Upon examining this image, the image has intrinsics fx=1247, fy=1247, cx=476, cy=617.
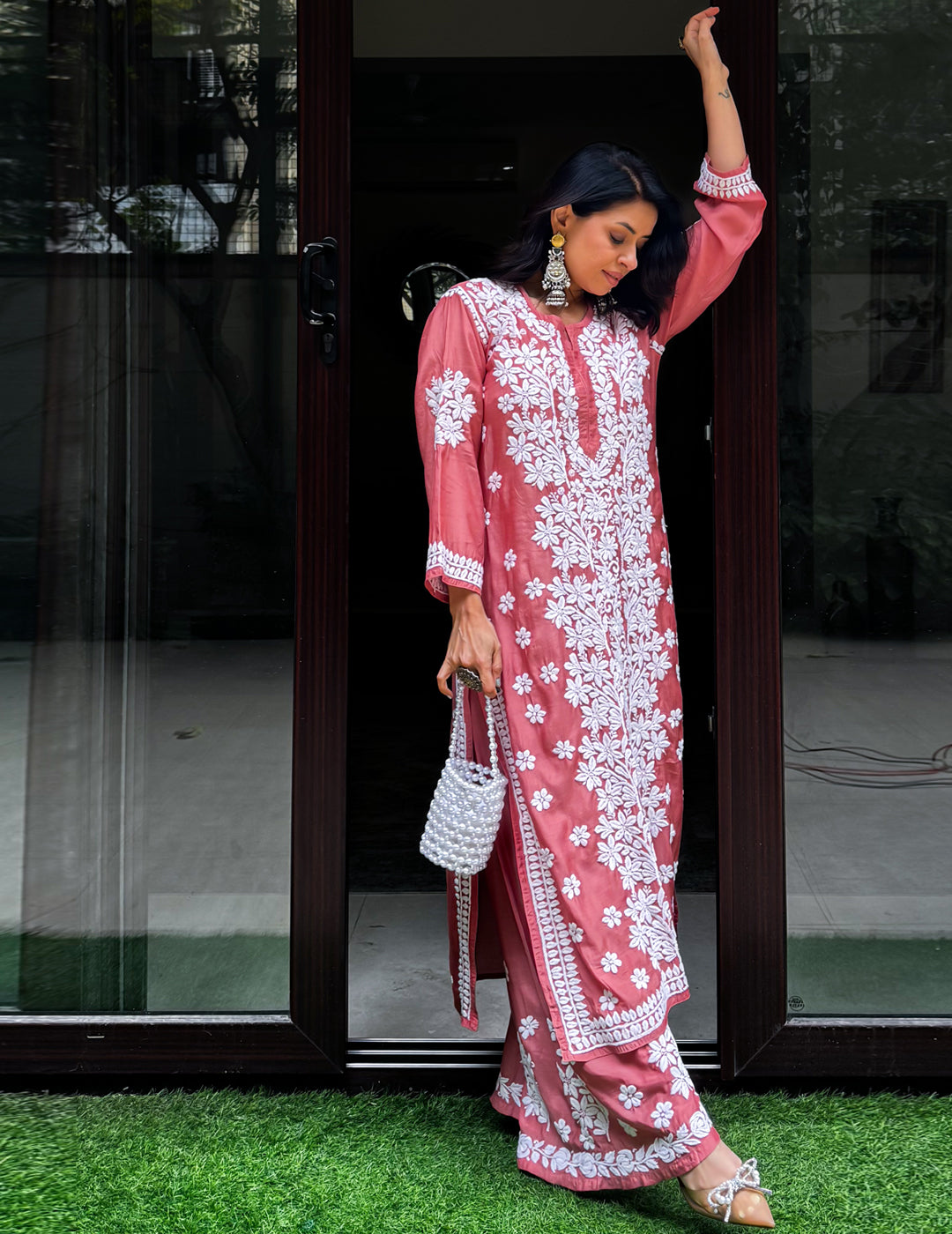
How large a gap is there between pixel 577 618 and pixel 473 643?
17cm

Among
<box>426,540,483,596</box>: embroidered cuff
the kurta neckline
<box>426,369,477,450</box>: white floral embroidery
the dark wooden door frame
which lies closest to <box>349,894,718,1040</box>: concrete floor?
the dark wooden door frame

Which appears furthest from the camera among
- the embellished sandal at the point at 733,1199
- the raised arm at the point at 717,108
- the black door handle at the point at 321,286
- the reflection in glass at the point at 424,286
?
the reflection in glass at the point at 424,286

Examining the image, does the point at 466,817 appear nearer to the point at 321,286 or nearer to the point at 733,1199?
the point at 733,1199

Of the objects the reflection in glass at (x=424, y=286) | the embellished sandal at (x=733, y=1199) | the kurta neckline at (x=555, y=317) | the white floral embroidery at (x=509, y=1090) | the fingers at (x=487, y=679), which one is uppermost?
the reflection in glass at (x=424, y=286)

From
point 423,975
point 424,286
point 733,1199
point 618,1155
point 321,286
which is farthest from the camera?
point 424,286

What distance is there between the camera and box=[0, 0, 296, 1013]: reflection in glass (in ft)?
6.81

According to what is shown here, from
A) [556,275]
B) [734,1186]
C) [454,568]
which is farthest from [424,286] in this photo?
[734,1186]

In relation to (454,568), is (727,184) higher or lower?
higher

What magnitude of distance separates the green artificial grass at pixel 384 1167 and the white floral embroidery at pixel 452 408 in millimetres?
1061

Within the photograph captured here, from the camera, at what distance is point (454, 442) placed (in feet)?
5.74

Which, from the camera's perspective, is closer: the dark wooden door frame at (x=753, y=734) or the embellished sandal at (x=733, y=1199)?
the embellished sandal at (x=733, y=1199)

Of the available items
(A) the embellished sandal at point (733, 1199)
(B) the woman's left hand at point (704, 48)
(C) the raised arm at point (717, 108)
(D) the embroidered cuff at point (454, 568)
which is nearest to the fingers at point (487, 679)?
(D) the embroidered cuff at point (454, 568)

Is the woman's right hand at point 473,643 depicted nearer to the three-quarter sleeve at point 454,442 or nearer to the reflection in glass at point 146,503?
the three-quarter sleeve at point 454,442

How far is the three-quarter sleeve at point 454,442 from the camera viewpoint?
1.73 m
